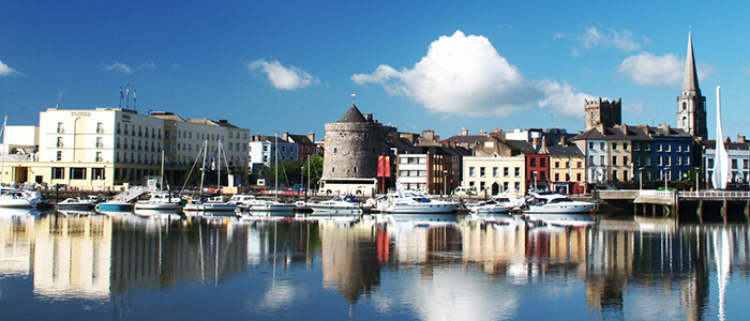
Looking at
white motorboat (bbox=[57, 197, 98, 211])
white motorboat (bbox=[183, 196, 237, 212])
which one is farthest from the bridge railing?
white motorboat (bbox=[57, 197, 98, 211])

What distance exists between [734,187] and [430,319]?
64.0 m

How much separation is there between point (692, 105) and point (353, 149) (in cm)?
7829

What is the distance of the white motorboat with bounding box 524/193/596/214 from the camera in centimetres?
6456

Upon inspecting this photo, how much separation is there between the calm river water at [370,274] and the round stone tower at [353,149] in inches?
1564

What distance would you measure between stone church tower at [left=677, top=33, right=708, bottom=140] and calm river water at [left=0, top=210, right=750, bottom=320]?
9596cm

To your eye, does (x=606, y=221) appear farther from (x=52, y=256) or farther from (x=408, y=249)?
(x=52, y=256)

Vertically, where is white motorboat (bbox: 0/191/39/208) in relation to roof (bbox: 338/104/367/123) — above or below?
below

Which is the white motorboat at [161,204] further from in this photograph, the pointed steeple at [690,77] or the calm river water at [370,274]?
the pointed steeple at [690,77]

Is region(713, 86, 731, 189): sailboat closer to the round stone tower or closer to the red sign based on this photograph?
the red sign

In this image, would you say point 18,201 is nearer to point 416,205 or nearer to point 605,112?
point 416,205

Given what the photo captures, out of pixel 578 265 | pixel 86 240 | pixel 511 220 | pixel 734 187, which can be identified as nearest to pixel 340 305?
pixel 578 265

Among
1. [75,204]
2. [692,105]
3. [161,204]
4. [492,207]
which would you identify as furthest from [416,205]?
[692,105]

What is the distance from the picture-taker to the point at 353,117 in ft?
290

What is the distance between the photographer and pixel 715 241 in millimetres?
40406
